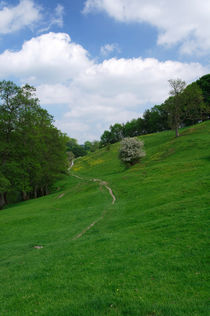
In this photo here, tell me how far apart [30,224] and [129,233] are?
45.2 feet

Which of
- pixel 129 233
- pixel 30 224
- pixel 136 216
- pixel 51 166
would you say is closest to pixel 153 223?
pixel 129 233

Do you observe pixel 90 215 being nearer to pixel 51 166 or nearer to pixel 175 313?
pixel 175 313

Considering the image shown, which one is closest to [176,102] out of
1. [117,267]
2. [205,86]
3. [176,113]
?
[176,113]

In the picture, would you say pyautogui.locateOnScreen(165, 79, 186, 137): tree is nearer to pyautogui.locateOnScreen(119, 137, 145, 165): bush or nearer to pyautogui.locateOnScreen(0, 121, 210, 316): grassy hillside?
pyautogui.locateOnScreen(119, 137, 145, 165): bush

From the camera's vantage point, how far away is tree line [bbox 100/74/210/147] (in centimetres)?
6231

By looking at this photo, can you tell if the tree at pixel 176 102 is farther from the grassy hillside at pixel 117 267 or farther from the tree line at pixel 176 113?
the grassy hillside at pixel 117 267

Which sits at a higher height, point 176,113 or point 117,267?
point 176,113

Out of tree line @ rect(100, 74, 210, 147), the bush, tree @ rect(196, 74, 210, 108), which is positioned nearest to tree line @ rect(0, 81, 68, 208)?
the bush

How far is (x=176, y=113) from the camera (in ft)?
206

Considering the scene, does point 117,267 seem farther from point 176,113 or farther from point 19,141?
point 176,113

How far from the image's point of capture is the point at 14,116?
38.9 metres

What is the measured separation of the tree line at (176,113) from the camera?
204ft

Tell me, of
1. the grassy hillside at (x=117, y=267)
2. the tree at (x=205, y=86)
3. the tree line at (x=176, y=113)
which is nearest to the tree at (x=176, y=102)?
the tree line at (x=176, y=113)

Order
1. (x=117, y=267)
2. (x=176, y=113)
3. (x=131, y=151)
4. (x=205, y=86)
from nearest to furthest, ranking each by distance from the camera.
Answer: (x=117, y=267)
(x=131, y=151)
(x=176, y=113)
(x=205, y=86)
